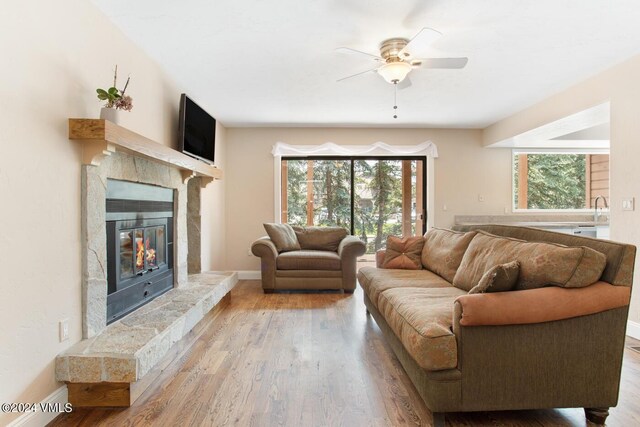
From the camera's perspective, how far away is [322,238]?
5613 mm

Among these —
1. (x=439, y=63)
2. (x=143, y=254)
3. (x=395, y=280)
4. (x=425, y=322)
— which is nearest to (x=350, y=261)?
(x=395, y=280)

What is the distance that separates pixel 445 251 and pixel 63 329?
2.80 m

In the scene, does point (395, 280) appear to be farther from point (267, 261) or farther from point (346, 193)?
point (346, 193)

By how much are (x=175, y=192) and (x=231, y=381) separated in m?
2.01

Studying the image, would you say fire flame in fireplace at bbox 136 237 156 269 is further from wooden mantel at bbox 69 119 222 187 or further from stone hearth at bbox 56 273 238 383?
wooden mantel at bbox 69 119 222 187

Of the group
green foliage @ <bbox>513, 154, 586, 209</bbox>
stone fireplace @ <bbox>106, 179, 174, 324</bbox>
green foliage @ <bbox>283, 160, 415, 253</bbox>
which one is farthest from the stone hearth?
green foliage @ <bbox>513, 154, 586, 209</bbox>

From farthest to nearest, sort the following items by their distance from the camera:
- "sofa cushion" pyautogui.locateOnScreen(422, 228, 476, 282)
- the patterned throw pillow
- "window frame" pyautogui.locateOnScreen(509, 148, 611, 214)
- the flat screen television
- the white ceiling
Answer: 1. "window frame" pyautogui.locateOnScreen(509, 148, 611, 214)
2. the flat screen television
3. "sofa cushion" pyautogui.locateOnScreen(422, 228, 476, 282)
4. the white ceiling
5. the patterned throw pillow

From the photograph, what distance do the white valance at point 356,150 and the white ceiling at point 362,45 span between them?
122 cm

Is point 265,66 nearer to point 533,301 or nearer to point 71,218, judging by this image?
point 71,218

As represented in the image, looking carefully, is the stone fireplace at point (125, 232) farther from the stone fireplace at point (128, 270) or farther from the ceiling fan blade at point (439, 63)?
the ceiling fan blade at point (439, 63)

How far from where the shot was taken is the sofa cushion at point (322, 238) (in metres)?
5.60

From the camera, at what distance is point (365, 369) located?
2627mm

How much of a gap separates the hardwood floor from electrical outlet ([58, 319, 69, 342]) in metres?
0.40

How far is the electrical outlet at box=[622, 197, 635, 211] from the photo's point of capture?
10.9 feet
